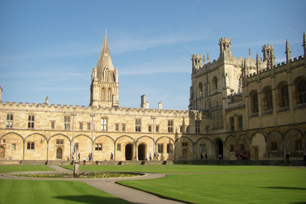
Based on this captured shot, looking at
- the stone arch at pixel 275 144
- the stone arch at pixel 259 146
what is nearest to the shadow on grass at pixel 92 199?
the stone arch at pixel 275 144

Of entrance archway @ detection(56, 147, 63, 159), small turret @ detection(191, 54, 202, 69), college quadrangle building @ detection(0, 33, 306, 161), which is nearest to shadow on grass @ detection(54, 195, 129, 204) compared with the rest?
college quadrangle building @ detection(0, 33, 306, 161)

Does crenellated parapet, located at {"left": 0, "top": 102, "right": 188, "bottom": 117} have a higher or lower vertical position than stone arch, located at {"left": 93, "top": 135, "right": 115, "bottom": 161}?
higher

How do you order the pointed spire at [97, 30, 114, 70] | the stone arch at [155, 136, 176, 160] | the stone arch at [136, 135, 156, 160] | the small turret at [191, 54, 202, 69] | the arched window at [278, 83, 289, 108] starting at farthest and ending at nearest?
the pointed spire at [97, 30, 114, 70] → the small turret at [191, 54, 202, 69] → the stone arch at [155, 136, 176, 160] → the stone arch at [136, 135, 156, 160] → the arched window at [278, 83, 289, 108]

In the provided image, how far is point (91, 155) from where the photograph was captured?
155 ft

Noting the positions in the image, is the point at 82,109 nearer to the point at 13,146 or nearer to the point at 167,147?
the point at 13,146

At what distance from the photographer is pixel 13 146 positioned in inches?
1751

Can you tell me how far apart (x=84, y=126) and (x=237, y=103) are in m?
22.1

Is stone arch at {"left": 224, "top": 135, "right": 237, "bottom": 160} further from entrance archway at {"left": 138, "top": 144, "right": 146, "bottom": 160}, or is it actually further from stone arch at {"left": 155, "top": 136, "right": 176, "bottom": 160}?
entrance archway at {"left": 138, "top": 144, "right": 146, "bottom": 160}

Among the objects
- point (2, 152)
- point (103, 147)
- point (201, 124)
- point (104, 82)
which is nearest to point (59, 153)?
point (103, 147)

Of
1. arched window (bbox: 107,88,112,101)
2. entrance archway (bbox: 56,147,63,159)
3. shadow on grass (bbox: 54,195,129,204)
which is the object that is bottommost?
shadow on grass (bbox: 54,195,129,204)

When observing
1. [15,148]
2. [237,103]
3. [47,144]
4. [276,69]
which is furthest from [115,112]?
[276,69]

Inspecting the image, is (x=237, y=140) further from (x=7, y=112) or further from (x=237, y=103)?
(x=7, y=112)

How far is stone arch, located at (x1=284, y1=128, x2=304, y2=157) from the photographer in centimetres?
3562

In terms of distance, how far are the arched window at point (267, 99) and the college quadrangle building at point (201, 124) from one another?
12 cm
